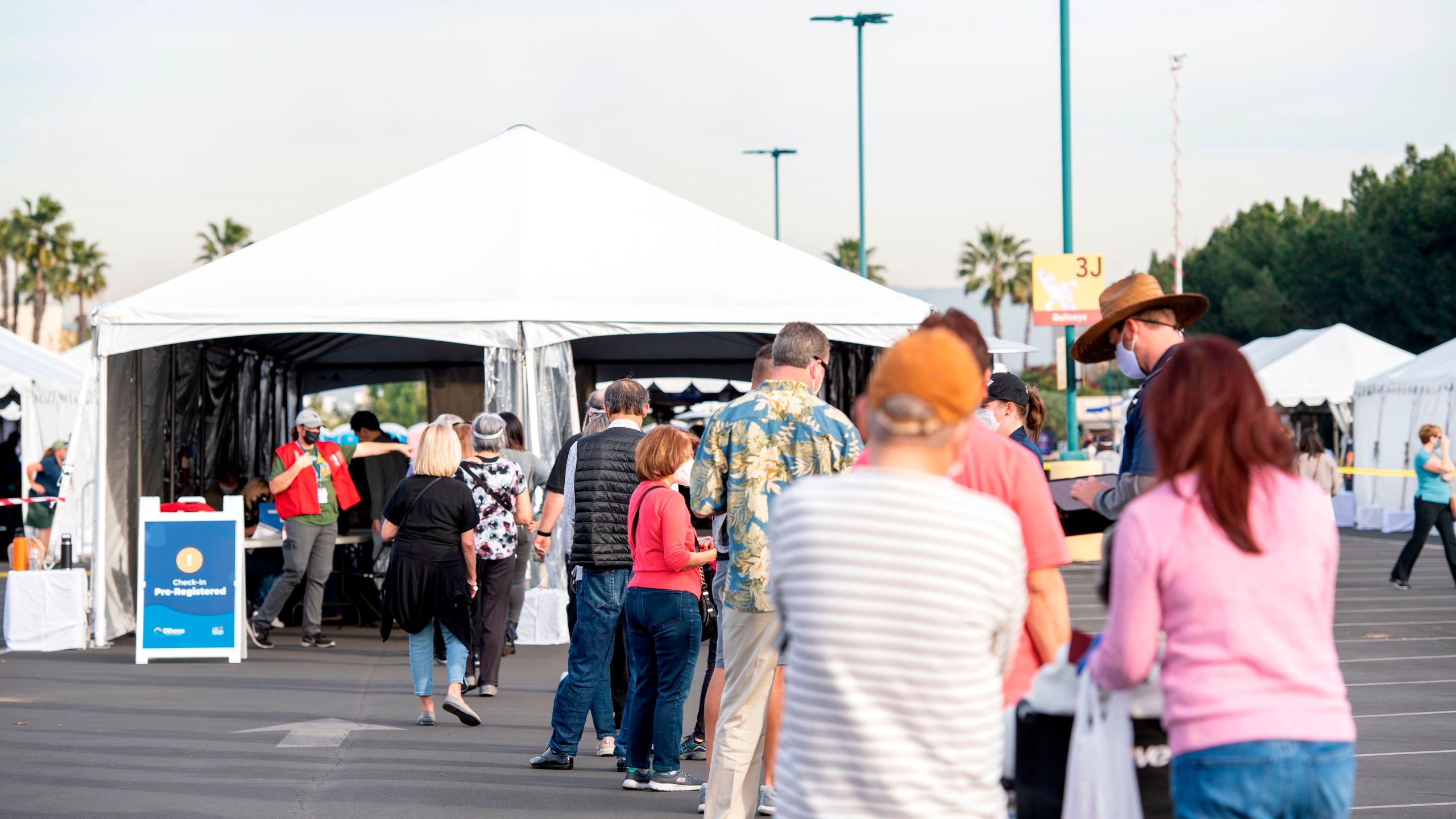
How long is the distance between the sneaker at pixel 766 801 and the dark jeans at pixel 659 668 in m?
0.58

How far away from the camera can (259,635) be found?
12.9 m

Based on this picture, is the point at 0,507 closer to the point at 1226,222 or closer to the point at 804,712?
the point at 804,712

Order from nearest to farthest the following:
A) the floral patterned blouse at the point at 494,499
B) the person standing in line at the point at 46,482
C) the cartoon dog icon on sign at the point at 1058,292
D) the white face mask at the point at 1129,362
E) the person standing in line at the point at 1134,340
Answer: the person standing in line at the point at 1134,340
the white face mask at the point at 1129,362
the floral patterned blouse at the point at 494,499
the cartoon dog icon on sign at the point at 1058,292
the person standing in line at the point at 46,482

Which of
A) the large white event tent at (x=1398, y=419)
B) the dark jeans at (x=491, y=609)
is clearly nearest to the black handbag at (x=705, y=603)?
the dark jeans at (x=491, y=609)

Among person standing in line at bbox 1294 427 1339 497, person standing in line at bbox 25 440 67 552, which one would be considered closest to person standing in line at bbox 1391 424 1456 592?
person standing in line at bbox 1294 427 1339 497

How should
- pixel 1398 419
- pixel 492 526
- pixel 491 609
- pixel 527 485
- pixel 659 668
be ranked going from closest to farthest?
pixel 659 668 → pixel 492 526 → pixel 491 609 → pixel 527 485 → pixel 1398 419

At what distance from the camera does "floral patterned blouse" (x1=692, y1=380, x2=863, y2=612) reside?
218 inches

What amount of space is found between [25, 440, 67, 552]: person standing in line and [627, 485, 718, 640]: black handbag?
1589cm

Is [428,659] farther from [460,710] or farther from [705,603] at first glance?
[705,603]

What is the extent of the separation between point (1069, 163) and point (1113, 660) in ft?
53.2

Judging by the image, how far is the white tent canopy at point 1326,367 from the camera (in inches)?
1296

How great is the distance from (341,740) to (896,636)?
6203 mm

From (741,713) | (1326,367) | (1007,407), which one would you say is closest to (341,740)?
(741,713)

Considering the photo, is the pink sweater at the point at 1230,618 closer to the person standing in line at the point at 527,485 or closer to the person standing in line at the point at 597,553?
the person standing in line at the point at 597,553
